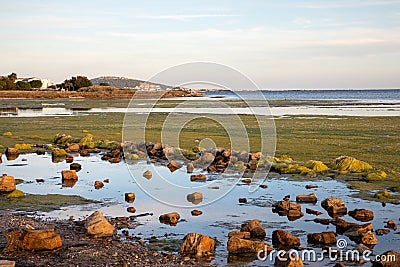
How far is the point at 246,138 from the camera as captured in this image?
2881 cm

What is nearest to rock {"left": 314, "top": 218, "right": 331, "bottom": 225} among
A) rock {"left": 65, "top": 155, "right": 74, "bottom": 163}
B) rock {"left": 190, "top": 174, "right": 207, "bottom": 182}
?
rock {"left": 190, "top": 174, "right": 207, "bottom": 182}

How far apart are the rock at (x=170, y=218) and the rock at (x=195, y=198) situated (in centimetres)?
213

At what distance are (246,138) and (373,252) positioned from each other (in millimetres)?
19424

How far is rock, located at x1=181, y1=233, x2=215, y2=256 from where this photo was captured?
941 cm

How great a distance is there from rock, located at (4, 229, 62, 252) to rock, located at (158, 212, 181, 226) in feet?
9.59

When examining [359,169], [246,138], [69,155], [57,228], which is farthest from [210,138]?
[57,228]

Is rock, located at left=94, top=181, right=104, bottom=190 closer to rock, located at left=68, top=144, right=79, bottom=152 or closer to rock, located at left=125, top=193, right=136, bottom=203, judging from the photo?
rock, located at left=125, top=193, right=136, bottom=203

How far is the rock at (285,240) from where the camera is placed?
32.8 feet

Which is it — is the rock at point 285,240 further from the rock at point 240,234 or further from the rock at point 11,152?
the rock at point 11,152

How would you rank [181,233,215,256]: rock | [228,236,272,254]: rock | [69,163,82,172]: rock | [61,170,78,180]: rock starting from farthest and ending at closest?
[69,163,82,172]: rock, [61,170,78,180]: rock, [228,236,272,254]: rock, [181,233,215,256]: rock

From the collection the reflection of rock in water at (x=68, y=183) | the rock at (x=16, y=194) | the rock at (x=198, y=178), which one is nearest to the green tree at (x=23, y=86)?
the reflection of rock in water at (x=68, y=183)

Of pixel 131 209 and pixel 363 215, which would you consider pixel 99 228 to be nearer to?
pixel 131 209

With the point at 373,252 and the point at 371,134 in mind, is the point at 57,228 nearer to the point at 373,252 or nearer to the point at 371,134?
the point at 373,252

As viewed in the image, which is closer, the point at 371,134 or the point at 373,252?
the point at 373,252
